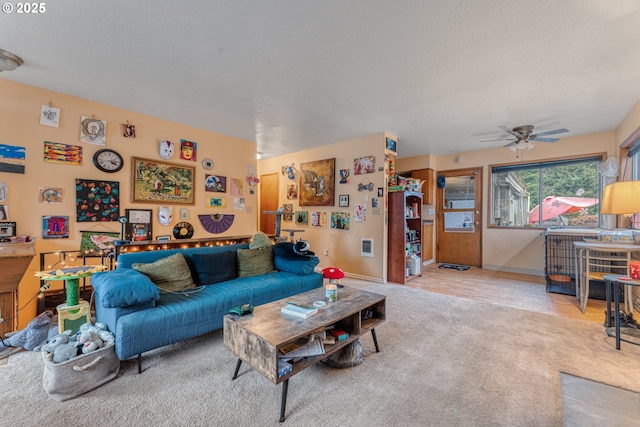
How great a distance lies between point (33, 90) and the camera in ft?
9.25

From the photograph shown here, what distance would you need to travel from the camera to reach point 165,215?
12.2ft

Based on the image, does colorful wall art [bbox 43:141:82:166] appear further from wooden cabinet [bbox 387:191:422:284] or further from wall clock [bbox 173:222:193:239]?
wooden cabinet [bbox 387:191:422:284]

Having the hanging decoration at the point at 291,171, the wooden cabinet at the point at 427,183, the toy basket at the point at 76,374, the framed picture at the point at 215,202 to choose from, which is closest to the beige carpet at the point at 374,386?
the toy basket at the point at 76,374

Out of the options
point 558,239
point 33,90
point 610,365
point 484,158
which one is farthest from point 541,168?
point 33,90

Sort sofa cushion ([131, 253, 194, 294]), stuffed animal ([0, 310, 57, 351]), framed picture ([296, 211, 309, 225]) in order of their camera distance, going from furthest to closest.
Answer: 1. framed picture ([296, 211, 309, 225])
2. sofa cushion ([131, 253, 194, 294])
3. stuffed animal ([0, 310, 57, 351])

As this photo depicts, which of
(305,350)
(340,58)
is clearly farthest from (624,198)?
(305,350)

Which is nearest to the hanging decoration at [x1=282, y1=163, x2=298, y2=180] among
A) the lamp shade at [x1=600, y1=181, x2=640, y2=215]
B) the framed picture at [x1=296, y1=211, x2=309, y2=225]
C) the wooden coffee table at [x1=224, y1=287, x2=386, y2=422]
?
the framed picture at [x1=296, y1=211, x2=309, y2=225]

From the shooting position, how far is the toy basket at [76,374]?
158cm

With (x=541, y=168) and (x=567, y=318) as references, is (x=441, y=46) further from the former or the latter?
(x=541, y=168)

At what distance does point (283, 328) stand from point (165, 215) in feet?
9.78

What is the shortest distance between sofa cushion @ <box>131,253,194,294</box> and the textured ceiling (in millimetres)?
1828

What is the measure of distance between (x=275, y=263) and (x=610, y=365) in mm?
3103

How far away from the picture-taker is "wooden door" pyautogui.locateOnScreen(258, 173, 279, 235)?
6.09 m

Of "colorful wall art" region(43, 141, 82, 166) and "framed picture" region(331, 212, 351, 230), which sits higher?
"colorful wall art" region(43, 141, 82, 166)
